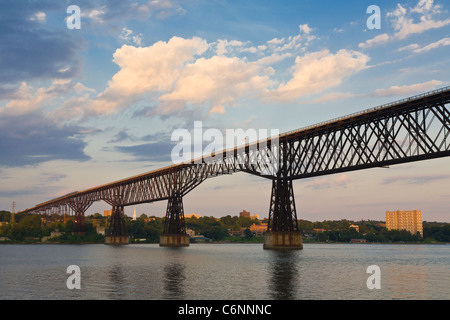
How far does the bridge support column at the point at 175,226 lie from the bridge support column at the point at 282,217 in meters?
37.9

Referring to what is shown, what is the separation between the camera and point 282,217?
89.2m

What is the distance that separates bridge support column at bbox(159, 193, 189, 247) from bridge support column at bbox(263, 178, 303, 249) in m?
37.9

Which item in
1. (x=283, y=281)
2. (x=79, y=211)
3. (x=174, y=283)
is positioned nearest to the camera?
(x=174, y=283)

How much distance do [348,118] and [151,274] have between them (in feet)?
131

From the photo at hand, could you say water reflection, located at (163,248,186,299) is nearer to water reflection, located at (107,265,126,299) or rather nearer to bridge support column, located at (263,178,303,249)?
water reflection, located at (107,265,126,299)

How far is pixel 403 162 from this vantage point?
6344cm

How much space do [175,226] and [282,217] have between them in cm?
4336

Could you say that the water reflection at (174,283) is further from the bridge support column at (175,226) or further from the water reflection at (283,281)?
the bridge support column at (175,226)

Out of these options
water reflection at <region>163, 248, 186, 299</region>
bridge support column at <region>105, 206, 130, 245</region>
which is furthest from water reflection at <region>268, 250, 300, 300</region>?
bridge support column at <region>105, 206, 130, 245</region>

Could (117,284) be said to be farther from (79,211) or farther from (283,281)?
(79,211)

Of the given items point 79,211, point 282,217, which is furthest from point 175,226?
point 79,211

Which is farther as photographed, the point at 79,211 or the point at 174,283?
the point at 79,211
